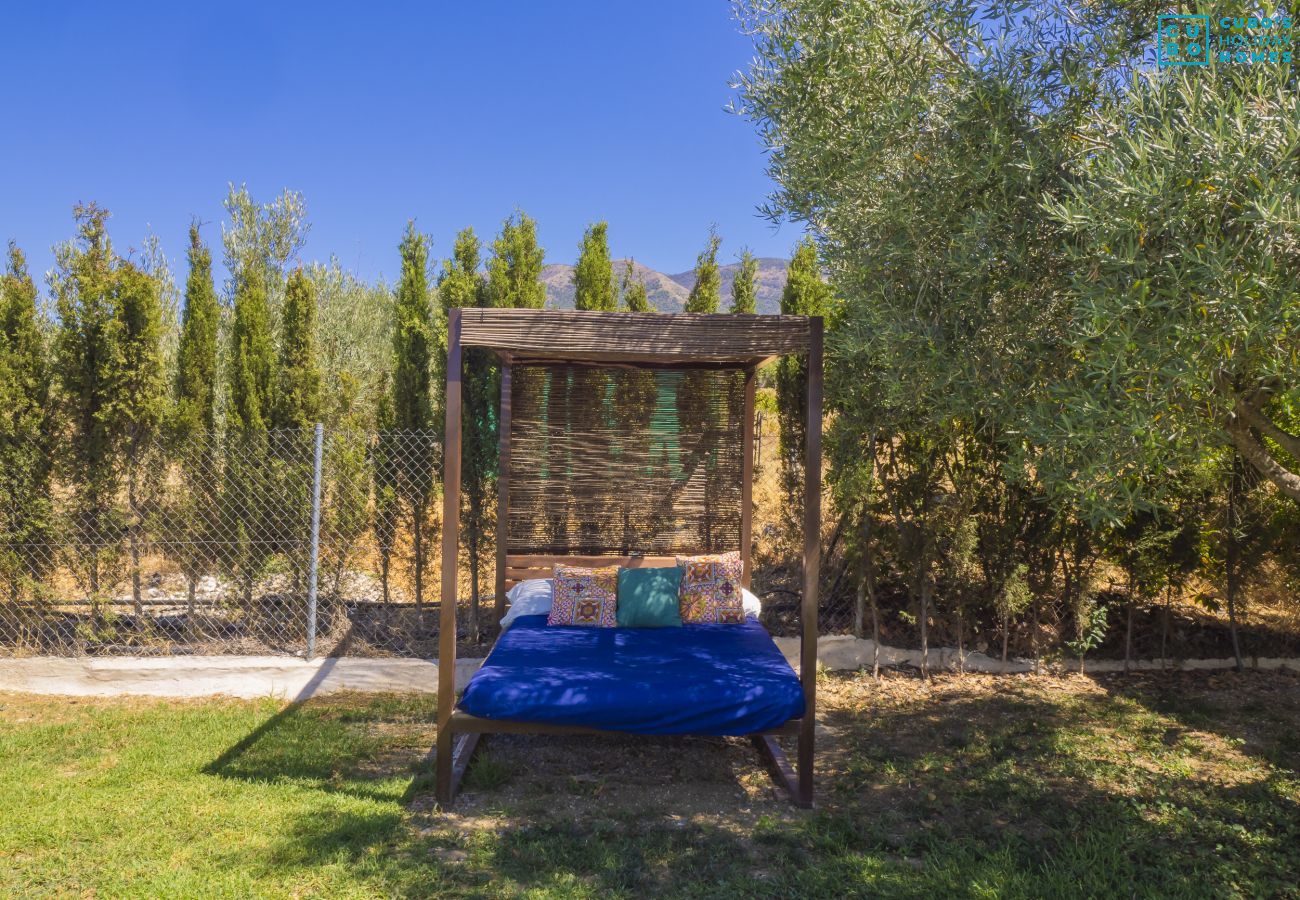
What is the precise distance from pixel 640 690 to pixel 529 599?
2029mm

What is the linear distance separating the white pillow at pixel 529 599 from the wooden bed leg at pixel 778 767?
1.83 meters

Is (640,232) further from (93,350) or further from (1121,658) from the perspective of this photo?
(1121,658)

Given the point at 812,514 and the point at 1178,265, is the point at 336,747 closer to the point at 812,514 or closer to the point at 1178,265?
the point at 812,514

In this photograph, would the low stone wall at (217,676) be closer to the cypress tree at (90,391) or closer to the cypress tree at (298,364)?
the cypress tree at (90,391)

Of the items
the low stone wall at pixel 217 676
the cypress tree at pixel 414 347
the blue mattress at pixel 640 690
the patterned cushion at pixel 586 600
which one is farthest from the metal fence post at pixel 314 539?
the blue mattress at pixel 640 690

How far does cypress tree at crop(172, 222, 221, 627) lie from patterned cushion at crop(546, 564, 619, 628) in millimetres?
2948

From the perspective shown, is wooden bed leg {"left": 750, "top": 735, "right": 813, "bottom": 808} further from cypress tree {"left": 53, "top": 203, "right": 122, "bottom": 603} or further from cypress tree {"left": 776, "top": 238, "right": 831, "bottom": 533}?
cypress tree {"left": 53, "top": 203, "right": 122, "bottom": 603}

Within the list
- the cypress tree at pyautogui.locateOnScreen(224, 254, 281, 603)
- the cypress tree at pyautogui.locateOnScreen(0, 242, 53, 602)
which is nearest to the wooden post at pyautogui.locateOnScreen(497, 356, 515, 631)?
the cypress tree at pyautogui.locateOnScreen(224, 254, 281, 603)

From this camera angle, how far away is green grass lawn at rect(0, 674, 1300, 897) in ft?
11.9

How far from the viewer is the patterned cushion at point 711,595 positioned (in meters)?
6.22

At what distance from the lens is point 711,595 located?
627 cm

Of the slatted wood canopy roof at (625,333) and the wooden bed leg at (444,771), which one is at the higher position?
the slatted wood canopy roof at (625,333)

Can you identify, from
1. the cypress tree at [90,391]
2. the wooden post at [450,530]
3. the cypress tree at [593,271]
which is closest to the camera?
the wooden post at [450,530]

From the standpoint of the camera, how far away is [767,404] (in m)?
12.0
